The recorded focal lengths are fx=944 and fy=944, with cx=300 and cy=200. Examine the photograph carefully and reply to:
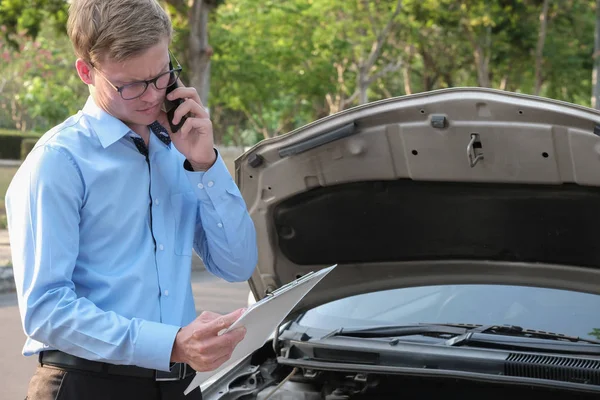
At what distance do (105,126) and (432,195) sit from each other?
4.27ft

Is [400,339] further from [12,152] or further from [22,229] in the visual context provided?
[12,152]

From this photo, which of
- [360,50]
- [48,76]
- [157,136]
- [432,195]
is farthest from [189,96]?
[48,76]

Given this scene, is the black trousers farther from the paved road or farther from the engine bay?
the paved road

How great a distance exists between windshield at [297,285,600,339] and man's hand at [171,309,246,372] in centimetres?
133

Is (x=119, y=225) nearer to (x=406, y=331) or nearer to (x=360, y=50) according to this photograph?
(x=406, y=331)

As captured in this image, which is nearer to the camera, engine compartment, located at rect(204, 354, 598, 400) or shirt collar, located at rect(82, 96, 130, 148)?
shirt collar, located at rect(82, 96, 130, 148)

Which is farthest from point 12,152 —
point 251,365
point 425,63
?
point 251,365

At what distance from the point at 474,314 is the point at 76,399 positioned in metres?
1.58

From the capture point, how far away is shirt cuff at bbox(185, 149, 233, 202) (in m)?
2.32

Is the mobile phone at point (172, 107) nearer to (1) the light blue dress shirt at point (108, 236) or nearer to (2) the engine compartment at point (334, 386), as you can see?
(1) the light blue dress shirt at point (108, 236)

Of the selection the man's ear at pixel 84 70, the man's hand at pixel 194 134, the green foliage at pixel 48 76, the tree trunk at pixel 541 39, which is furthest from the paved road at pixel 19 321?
the tree trunk at pixel 541 39

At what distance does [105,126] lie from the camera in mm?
2191

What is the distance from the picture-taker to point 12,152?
3391 centimetres

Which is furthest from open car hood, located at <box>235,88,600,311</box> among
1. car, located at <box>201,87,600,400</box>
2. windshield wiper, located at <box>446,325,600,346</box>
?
windshield wiper, located at <box>446,325,600,346</box>
